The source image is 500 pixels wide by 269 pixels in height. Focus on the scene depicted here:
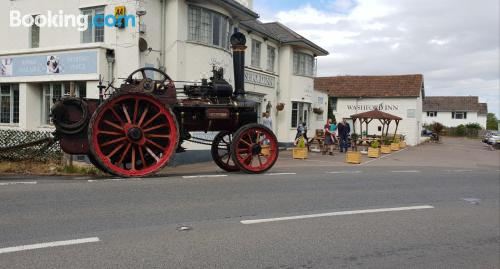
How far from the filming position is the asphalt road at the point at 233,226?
16.0 ft

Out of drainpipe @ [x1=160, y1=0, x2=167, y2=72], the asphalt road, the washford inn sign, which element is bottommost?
the asphalt road

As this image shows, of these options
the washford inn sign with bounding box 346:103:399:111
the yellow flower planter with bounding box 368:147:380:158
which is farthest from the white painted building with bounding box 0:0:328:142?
the washford inn sign with bounding box 346:103:399:111

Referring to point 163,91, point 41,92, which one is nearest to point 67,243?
point 163,91

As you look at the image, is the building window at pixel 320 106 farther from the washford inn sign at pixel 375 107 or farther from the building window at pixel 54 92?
the building window at pixel 54 92

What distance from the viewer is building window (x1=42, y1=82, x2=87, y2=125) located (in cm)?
1540

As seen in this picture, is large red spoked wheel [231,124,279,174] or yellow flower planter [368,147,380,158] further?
yellow flower planter [368,147,380,158]

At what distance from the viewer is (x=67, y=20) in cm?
1585

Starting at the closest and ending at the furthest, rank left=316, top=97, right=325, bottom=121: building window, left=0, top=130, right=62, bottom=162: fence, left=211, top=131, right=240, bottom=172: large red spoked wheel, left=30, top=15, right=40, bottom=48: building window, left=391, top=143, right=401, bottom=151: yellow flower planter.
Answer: left=0, top=130, right=62, bottom=162: fence
left=211, top=131, right=240, bottom=172: large red spoked wheel
left=30, top=15, right=40, bottom=48: building window
left=391, top=143, right=401, bottom=151: yellow flower planter
left=316, top=97, right=325, bottom=121: building window

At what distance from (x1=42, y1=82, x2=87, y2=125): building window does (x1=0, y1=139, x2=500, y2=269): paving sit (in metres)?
6.80

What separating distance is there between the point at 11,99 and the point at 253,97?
10.5 m

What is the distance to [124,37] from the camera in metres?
14.6

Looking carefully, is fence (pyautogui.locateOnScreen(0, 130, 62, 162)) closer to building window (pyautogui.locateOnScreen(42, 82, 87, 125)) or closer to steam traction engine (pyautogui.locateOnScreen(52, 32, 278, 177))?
steam traction engine (pyautogui.locateOnScreen(52, 32, 278, 177))

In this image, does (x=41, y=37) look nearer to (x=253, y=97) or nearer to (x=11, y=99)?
(x=11, y=99)

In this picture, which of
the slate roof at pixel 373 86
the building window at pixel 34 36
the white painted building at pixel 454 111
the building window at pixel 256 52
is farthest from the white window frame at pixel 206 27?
the white painted building at pixel 454 111
